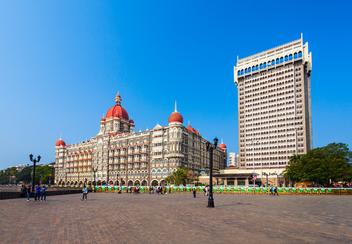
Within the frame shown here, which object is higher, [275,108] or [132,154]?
[275,108]

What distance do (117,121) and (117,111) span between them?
378cm

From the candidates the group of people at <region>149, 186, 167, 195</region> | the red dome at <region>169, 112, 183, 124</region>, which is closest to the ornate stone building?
the red dome at <region>169, 112, 183, 124</region>

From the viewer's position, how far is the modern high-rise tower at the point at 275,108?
114250mm

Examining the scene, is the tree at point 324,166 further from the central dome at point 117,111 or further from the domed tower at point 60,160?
the domed tower at point 60,160

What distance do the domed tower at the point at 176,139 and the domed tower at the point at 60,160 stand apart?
198 ft

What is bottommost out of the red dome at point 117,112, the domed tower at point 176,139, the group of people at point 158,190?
the group of people at point 158,190

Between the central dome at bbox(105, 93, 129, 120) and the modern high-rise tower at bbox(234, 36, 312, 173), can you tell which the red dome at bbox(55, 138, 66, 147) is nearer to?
the central dome at bbox(105, 93, 129, 120)

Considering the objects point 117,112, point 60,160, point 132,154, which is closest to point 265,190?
point 132,154

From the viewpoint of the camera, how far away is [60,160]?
133 metres

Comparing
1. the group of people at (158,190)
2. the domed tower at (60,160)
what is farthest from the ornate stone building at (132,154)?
the group of people at (158,190)

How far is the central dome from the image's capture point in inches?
4446

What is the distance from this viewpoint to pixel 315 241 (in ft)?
32.8

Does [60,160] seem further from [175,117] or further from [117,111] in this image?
[175,117]

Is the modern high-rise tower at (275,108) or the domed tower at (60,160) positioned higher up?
the modern high-rise tower at (275,108)
